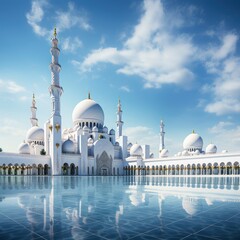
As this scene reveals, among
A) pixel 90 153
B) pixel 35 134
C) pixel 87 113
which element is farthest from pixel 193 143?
pixel 35 134

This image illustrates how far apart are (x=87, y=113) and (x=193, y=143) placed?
65.9ft

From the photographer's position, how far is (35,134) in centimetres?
4425

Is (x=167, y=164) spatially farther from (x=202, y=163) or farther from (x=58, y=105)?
(x=58, y=105)

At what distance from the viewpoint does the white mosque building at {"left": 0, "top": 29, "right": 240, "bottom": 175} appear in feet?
109

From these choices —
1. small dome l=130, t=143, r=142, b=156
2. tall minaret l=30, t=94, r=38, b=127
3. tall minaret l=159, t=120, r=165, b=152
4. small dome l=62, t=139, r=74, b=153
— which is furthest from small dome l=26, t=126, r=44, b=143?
tall minaret l=159, t=120, r=165, b=152

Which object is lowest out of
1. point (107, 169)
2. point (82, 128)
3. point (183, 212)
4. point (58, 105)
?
point (107, 169)

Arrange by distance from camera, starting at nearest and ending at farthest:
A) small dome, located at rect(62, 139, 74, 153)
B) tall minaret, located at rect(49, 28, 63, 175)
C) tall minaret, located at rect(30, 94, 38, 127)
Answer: tall minaret, located at rect(49, 28, 63, 175), small dome, located at rect(62, 139, 74, 153), tall minaret, located at rect(30, 94, 38, 127)

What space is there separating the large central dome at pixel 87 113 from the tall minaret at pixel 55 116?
310 inches

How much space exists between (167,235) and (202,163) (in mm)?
31457

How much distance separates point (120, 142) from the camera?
44750 millimetres

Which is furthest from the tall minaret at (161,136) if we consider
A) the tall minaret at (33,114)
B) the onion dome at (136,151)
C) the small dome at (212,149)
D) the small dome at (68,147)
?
the tall minaret at (33,114)

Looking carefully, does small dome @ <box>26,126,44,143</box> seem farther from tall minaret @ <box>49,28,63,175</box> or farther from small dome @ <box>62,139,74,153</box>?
tall minaret @ <box>49,28,63,175</box>

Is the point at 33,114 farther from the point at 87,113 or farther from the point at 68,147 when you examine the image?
the point at 68,147

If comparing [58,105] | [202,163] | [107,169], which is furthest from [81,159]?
[202,163]
